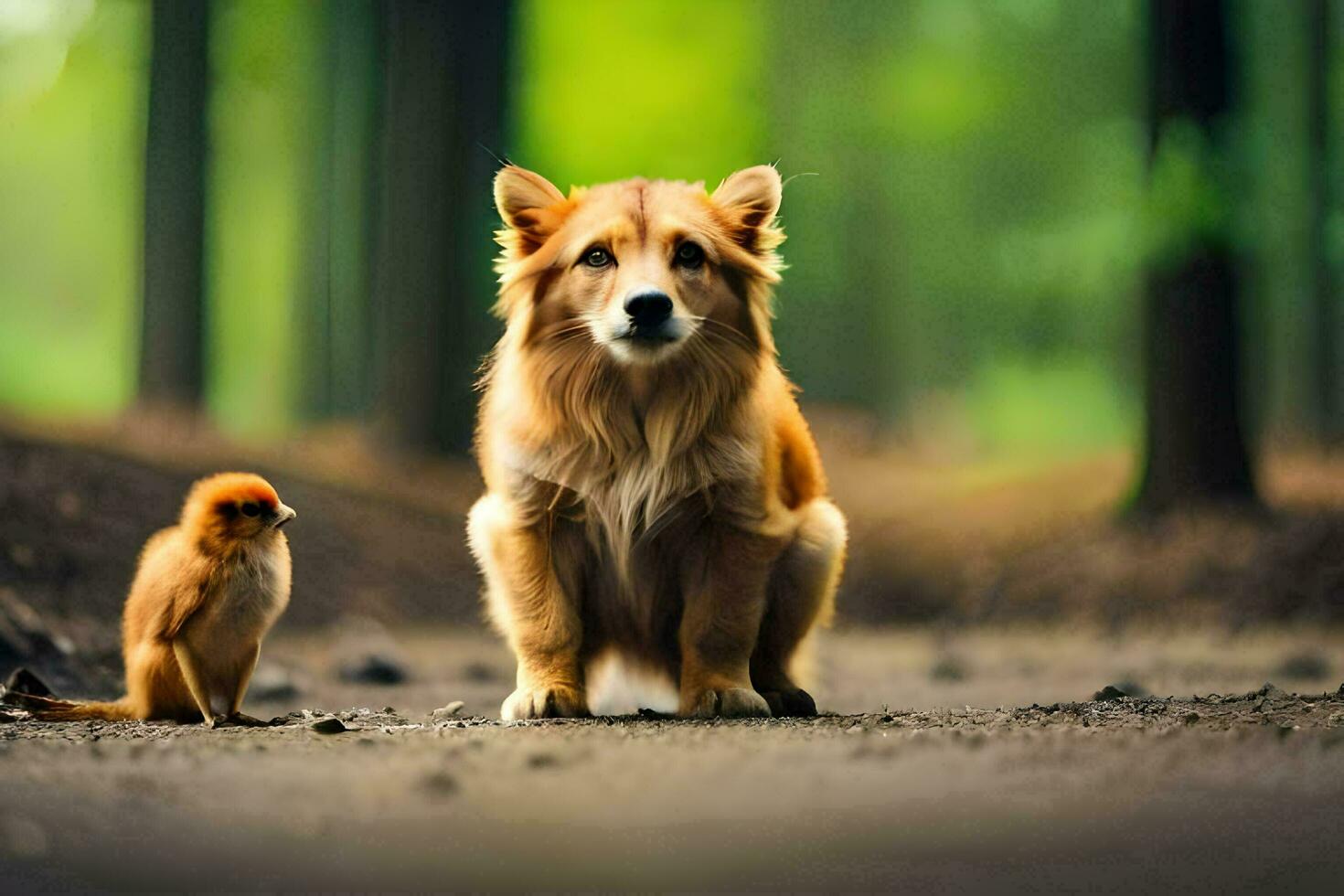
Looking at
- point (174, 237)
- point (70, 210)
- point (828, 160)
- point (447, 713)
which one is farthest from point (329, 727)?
point (70, 210)

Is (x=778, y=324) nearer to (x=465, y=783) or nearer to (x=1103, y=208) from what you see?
(x=1103, y=208)

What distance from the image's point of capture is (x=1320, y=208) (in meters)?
17.4

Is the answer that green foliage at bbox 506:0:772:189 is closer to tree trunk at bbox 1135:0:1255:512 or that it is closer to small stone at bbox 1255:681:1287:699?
tree trunk at bbox 1135:0:1255:512

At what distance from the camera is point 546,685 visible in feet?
16.9

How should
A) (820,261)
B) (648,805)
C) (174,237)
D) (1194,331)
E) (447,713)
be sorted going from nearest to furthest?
(648,805) → (447,713) → (1194,331) → (174,237) → (820,261)

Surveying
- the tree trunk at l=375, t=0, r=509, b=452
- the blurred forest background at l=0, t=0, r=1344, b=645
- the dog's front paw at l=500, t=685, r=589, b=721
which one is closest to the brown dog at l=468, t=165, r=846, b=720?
the dog's front paw at l=500, t=685, r=589, b=721

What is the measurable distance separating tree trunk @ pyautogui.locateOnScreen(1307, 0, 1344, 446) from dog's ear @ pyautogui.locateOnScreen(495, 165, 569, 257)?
527 inches

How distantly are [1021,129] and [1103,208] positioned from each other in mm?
9397

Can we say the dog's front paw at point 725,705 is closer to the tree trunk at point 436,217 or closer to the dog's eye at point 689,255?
the dog's eye at point 689,255

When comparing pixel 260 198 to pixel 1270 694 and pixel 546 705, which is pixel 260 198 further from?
pixel 1270 694

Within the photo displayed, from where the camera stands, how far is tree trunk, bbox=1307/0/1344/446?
685 inches

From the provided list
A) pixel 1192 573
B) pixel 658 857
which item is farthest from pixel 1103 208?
pixel 658 857

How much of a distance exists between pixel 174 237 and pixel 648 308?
463 inches

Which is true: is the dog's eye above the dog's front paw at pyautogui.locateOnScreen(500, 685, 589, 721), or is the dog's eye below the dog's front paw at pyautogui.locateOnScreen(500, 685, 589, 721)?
above
